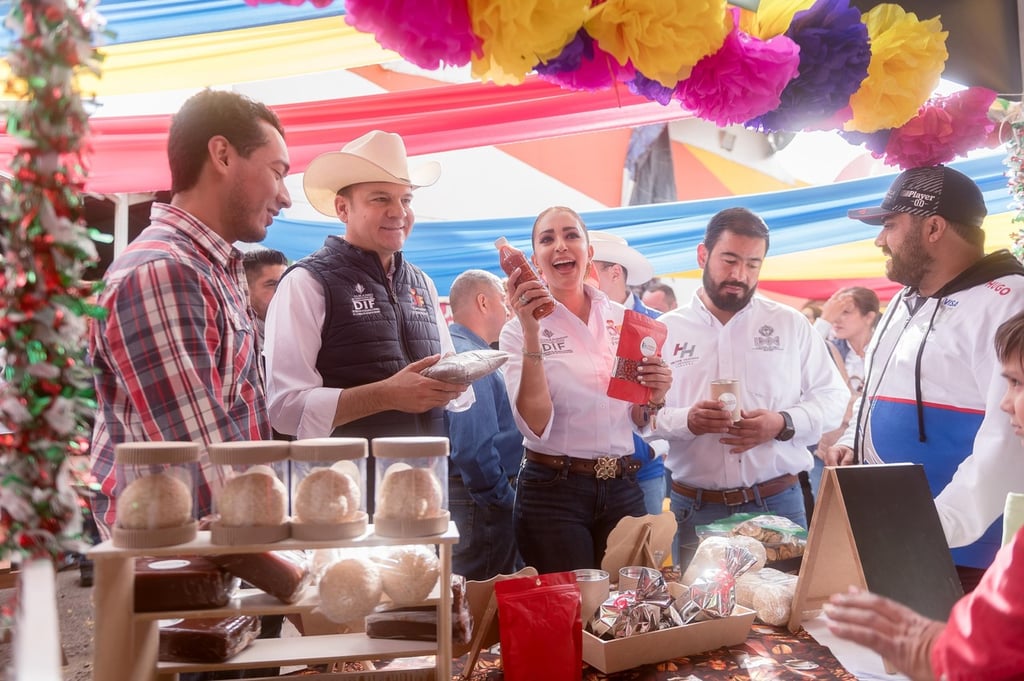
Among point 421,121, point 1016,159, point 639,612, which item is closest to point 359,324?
point 639,612

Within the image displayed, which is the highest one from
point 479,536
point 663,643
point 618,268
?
point 618,268

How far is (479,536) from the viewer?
3.82 meters

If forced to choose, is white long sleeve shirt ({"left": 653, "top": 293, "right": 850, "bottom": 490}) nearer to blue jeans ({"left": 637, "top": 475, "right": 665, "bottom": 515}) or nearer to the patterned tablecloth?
blue jeans ({"left": 637, "top": 475, "right": 665, "bottom": 515})

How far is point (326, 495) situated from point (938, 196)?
2353mm

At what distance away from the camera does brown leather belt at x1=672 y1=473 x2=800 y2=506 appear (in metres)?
2.97

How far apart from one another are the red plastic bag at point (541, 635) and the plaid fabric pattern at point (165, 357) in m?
0.71

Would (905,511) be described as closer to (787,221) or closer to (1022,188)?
(1022,188)

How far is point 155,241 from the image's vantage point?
6.06ft

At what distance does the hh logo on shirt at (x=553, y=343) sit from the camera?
285 centimetres

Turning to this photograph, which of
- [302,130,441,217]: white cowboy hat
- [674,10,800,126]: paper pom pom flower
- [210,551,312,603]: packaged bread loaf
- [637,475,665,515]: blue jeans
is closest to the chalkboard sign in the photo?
[674,10,800,126]: paper pom pom flower

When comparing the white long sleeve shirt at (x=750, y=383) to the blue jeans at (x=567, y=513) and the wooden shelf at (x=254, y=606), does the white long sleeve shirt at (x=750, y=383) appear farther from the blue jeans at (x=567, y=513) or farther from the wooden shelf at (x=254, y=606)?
the wooden shelf at (x=254, y=606)

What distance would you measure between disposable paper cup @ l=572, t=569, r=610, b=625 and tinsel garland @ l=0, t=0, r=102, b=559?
1.06 m

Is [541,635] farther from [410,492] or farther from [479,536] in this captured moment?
[479,536]

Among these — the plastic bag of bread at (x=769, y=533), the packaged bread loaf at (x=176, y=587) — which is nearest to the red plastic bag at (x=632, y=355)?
the plastic bag of bread at (x=769, y=533)
